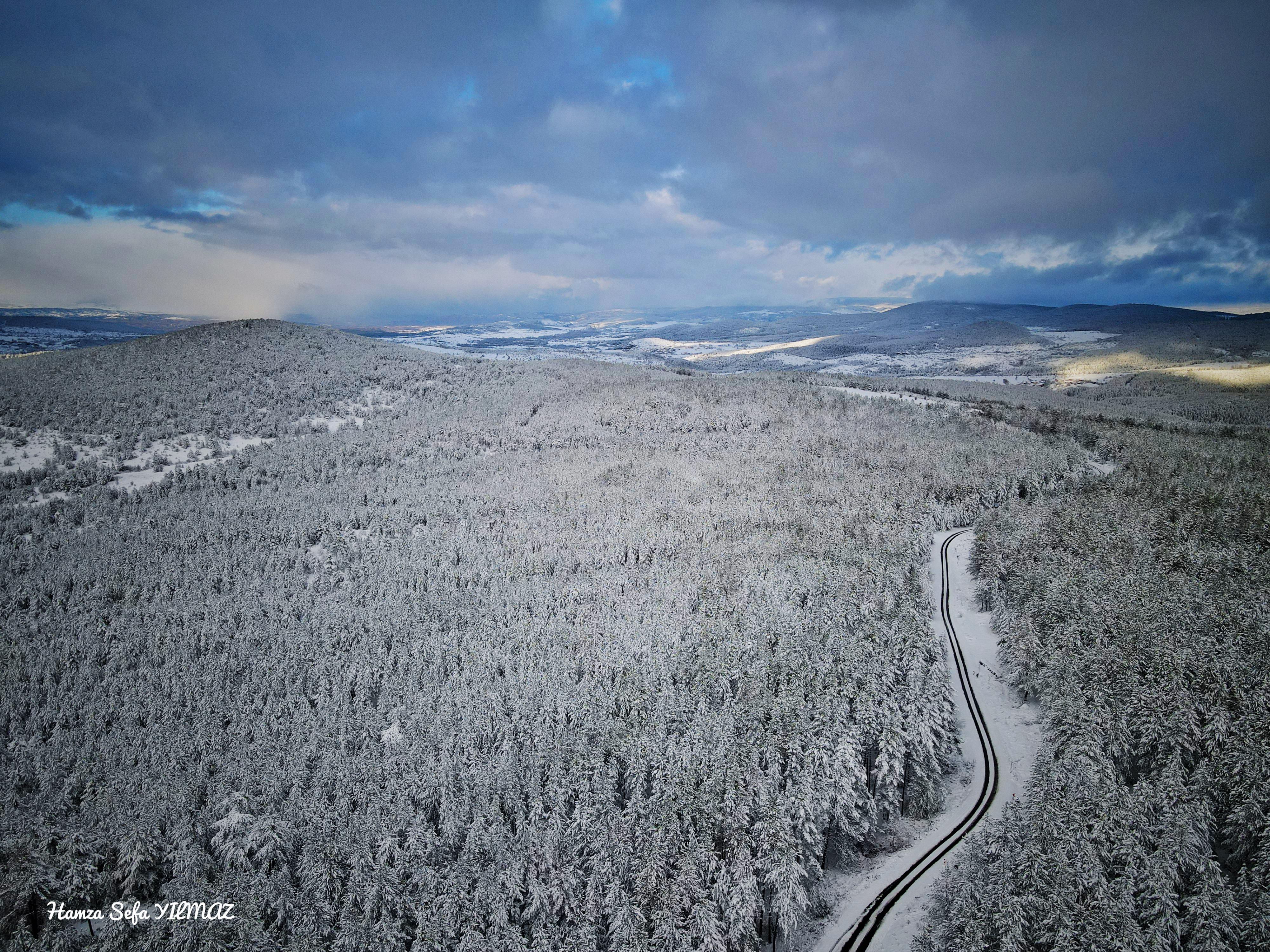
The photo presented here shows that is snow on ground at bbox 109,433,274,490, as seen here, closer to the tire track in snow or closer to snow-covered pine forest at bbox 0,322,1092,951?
snow-covered pine forest at bbox 0,322,1092,951

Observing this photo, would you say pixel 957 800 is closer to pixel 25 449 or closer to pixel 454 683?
pixel 454 683

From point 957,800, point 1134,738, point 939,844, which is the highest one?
point 1134,738

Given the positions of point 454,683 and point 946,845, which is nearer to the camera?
point 946,845

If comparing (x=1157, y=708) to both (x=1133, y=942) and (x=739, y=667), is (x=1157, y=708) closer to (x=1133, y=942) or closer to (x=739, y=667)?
(x=1133, y=942)

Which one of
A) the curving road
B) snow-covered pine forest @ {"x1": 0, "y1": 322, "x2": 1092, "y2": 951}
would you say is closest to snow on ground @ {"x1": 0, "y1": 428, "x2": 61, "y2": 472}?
Result: snow-covered pine forest @ {"x1": 0, "y1": 322, "x2": 1092, "y2": 951}

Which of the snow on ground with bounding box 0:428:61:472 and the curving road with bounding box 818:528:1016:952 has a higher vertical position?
the snow on ground with bounding box 0:428:61:472

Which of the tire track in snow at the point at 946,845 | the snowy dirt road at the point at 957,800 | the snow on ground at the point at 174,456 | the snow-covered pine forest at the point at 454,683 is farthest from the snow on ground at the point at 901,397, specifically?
the snow on ground at the point at 174,456

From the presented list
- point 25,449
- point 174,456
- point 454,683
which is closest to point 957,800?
point 454,683
